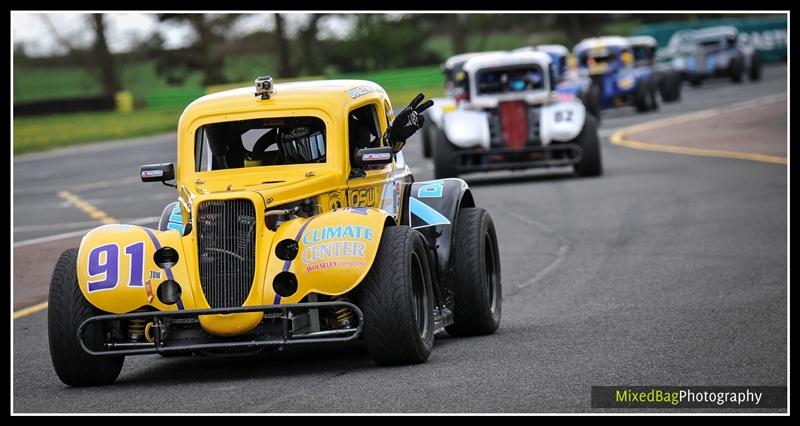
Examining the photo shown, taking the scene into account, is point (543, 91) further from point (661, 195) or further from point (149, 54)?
point (149, 54)

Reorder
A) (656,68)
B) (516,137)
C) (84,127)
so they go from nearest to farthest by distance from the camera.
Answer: (516,137) < (656,68) < (84,127)

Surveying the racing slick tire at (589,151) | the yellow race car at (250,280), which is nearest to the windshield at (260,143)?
the yellow race car at (250,280)

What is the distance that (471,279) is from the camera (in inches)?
390

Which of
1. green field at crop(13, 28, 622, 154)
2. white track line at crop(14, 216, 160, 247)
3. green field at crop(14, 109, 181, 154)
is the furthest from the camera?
green field at crop(13, 28, 622, 154)

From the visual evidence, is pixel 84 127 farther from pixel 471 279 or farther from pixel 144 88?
pixel 471 279

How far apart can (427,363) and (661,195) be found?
11984mm

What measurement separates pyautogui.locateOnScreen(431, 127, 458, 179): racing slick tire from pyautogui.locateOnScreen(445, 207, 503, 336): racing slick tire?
12.2 m

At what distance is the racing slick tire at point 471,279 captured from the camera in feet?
32.5

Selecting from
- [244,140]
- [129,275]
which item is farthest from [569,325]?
[129,275]

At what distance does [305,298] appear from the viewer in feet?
27.8

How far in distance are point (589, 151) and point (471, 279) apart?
13.2 m

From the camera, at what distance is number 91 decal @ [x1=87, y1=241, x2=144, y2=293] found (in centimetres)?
853

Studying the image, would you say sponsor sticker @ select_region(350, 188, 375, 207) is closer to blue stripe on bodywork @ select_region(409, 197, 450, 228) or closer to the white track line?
blue stripe on bodywork @ select_region(409, 197, 450, 228)

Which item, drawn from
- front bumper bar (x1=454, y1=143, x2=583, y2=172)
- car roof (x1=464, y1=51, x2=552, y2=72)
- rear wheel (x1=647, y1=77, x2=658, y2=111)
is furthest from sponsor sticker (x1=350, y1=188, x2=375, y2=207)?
rear wheel (x1=647, y1=77, x2=658, y2=111)
